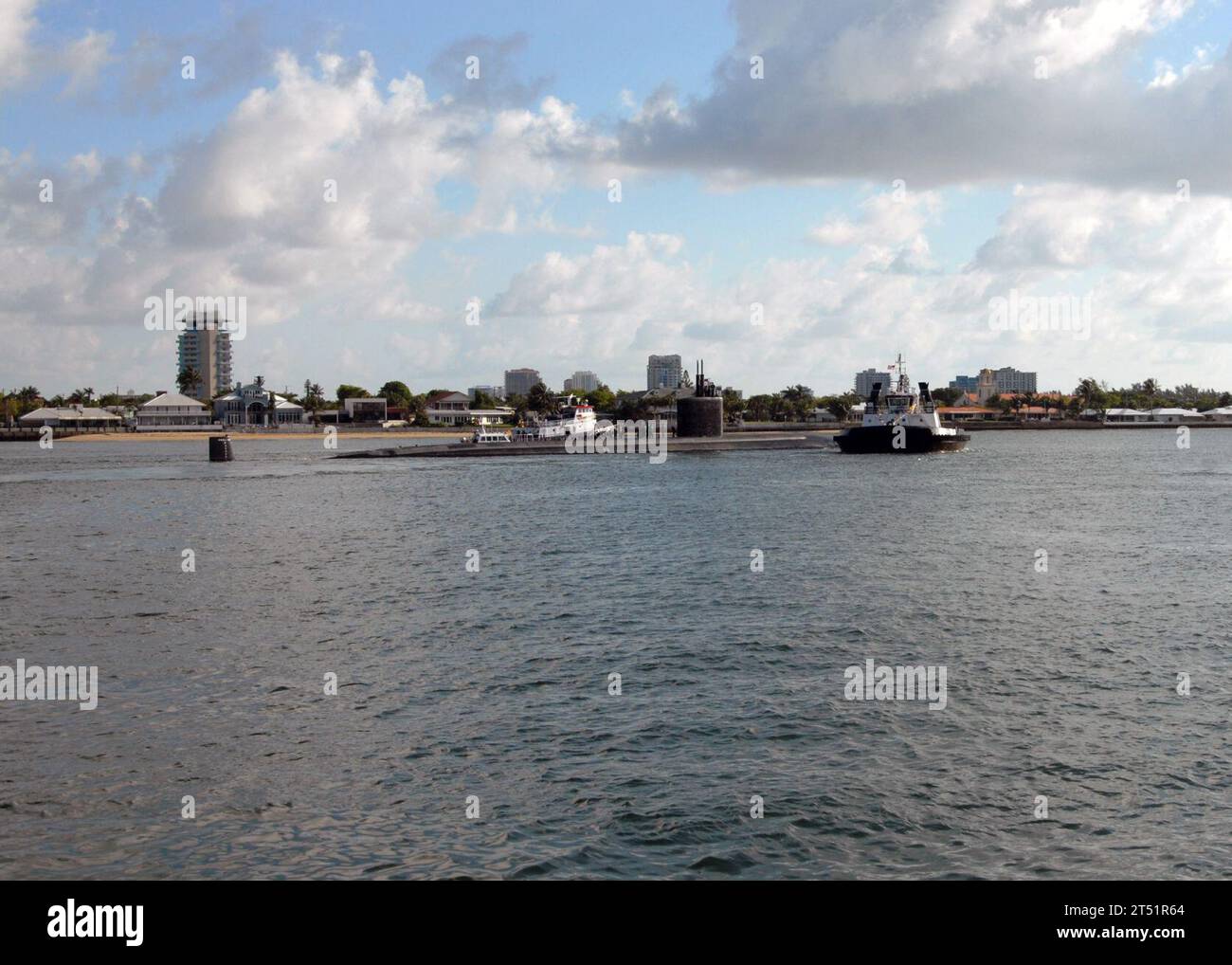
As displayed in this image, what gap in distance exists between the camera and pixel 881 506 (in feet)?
218

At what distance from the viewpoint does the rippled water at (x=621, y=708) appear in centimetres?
1447

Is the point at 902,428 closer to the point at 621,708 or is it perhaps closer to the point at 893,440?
the point at 893,440

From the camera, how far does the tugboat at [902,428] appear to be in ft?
443

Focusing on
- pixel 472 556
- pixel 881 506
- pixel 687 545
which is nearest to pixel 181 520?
pixel 472 556

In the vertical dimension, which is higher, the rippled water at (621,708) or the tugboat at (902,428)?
the tugboat at (902,428)

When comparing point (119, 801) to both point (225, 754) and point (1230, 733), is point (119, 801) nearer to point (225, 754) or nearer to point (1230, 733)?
point (225, 754)

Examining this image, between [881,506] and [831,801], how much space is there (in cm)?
5229

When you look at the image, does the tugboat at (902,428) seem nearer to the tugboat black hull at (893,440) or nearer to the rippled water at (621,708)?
the tugboat black hull at (893,440)

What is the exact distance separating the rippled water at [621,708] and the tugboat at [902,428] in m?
82.5

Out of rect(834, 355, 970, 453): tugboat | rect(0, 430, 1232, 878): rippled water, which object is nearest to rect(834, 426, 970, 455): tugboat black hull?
rect(834, 355, 970, 453): tugboat

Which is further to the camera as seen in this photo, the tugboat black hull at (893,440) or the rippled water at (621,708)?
the tugboat black hull at (893,440)

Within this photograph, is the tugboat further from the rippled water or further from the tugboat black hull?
the rippled water

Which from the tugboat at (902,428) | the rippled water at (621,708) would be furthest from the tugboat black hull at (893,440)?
the rippled water at (621,708)

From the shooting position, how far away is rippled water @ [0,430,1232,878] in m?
14.5
